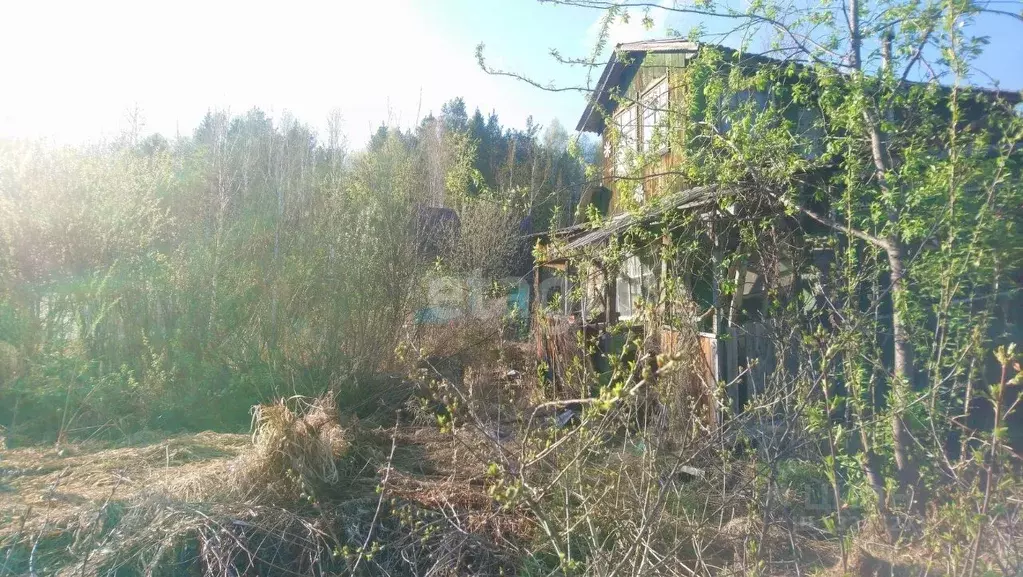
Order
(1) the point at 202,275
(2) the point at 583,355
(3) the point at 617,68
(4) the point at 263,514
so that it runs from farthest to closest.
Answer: (3) the point at 617,68, (1) the point at 202,275, (2) the point at 583,355, (4) the point at 263,514

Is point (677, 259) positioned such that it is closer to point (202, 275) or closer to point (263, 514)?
point (263, 514)

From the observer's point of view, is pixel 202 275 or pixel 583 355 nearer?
pixel 583 355

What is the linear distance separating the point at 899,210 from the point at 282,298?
6.59m

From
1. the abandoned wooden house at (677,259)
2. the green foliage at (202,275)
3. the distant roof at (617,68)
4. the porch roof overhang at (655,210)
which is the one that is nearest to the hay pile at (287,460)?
the abandoned wooden house at (677,259)

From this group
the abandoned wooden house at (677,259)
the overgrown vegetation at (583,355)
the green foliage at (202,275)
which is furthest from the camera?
the green foliage at (202,275)

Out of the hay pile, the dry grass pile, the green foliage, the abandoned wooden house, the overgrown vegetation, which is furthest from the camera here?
the green foliage

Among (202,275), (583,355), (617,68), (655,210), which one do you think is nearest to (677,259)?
(655,210)

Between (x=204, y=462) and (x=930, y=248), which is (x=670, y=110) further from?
(x=204, y=462)

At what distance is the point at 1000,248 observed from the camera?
3.31m

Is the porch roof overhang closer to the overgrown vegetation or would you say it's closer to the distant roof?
the overgrown vegetation

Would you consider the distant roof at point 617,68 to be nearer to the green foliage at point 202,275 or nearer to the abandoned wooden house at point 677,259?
the abandoned wooden house at point 677,259

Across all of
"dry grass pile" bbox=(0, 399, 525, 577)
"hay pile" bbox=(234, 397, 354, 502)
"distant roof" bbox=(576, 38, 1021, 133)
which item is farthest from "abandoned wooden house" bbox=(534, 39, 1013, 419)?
"hay pile" bbox=(234, 397, 354, 502)

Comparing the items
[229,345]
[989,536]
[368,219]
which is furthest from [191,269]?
[989,536]

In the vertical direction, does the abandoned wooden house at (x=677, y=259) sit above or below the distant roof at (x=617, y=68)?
below
